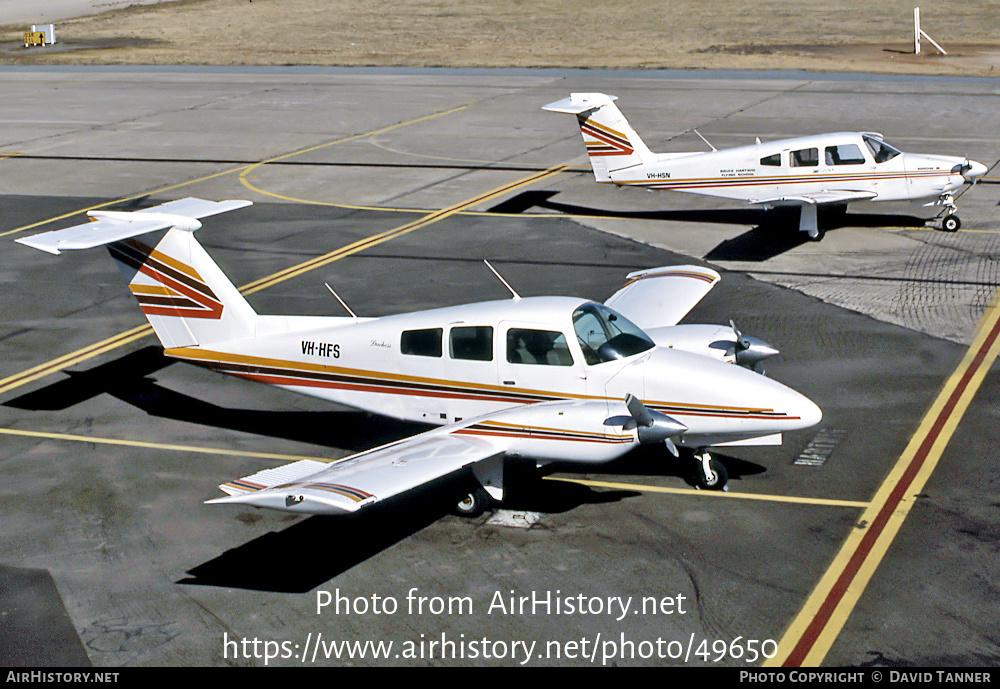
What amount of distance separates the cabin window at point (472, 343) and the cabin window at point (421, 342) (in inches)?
9.0

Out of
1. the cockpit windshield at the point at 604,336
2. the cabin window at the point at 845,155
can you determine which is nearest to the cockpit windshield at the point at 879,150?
the cabin window at the point at 845,155

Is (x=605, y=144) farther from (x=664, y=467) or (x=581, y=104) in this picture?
(x=664, y=467)

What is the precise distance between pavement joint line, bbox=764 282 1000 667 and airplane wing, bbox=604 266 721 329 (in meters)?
4.23

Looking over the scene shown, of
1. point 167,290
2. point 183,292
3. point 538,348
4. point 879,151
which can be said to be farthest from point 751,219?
point 167,290

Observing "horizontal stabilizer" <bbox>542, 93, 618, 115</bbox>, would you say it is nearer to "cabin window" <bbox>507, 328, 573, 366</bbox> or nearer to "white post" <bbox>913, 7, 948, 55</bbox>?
"cabin window" <bbox>507, 328, 573, 366</bbox>

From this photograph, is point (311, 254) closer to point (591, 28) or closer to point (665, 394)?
point (665, 394)

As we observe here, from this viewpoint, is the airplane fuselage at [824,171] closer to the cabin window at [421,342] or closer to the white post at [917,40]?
the cabin window at [421,342]

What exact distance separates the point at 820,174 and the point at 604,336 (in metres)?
15.4

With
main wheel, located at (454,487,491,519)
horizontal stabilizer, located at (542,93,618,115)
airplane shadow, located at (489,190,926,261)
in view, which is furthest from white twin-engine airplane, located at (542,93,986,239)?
main wheel, located at (454,487,491,519)

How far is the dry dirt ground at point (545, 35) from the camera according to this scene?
216 feet

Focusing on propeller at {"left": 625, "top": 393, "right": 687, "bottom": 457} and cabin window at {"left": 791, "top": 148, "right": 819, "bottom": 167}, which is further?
cabin window at {"left": 791, "top": 148, "right": 819, "bottom": 167}

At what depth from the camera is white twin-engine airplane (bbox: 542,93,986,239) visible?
27625mm

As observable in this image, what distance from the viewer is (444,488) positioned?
15.3m

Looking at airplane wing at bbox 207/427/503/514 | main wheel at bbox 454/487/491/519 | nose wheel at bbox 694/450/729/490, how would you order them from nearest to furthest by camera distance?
airplane wing at bbox 207/427/503/514 < main wheel at bbox 454/487/491/519 < nose wheel at bbox 694/450/729/490
